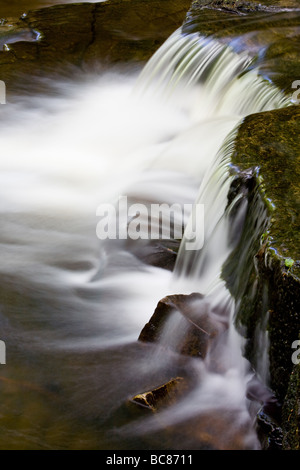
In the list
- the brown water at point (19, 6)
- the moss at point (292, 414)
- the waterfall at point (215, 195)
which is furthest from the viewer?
the brown water at point (19, 6)

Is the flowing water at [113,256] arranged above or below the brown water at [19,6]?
below

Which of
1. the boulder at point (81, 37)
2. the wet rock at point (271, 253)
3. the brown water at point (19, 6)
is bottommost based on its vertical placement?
the wet rock at point (271, 253)

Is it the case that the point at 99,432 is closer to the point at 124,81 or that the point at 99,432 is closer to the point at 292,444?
the point at 292,444

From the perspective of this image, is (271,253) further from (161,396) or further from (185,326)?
(161,396)

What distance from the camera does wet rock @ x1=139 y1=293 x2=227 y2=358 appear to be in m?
3.37

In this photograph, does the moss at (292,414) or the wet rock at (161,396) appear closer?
the moss at (292,414)

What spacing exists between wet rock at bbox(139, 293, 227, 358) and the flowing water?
31 millimetres

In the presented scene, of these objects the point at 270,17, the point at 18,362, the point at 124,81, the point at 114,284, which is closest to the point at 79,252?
the point at 114,284

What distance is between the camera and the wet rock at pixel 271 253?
282cm

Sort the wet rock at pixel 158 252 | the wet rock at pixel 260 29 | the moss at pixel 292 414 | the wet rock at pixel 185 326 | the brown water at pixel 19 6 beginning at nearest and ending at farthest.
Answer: the moss at pixel 292 414
the wet rock at pixel 185 326
the wet rock at pixel 158 252
the wet rock at pixel 260 29
the brown water at pixel 19 6

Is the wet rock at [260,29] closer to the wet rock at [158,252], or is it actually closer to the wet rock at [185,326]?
the wet rock at [158,252]

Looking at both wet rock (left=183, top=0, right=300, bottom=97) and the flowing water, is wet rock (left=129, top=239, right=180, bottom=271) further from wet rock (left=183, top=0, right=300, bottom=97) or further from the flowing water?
wet rock (left=183, top=0, right=300, bottom=97)

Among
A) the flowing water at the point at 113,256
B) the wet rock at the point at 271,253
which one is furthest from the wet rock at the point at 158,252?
the wet rock at the point at 271,253

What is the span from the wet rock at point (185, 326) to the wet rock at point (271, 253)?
0.62 ft
